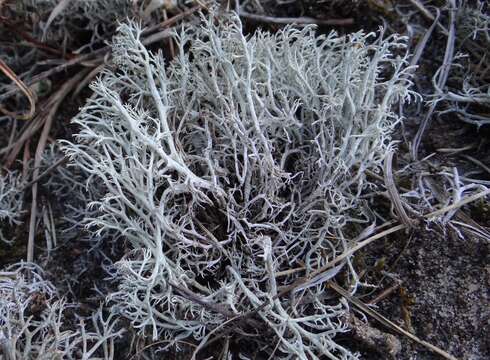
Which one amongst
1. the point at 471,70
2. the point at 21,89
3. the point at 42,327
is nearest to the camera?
the point at 42,327

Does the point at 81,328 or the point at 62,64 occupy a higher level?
the point at 62,64

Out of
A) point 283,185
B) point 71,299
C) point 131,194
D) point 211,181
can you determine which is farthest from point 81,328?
point 283,185

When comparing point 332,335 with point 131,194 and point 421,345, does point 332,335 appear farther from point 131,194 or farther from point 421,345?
point 131,194

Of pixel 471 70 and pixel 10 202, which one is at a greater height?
pixel 471 70

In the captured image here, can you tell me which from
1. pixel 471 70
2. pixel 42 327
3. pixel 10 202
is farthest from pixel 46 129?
pixel 471 70

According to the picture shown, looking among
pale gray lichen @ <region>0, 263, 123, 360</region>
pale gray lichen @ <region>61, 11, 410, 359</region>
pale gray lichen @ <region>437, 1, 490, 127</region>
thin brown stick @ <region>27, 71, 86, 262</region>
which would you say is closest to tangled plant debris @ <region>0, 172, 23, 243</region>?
thin brown stick @ <region>27, 71, 86, 262</region>

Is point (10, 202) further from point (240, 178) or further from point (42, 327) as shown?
point (240, 178)
